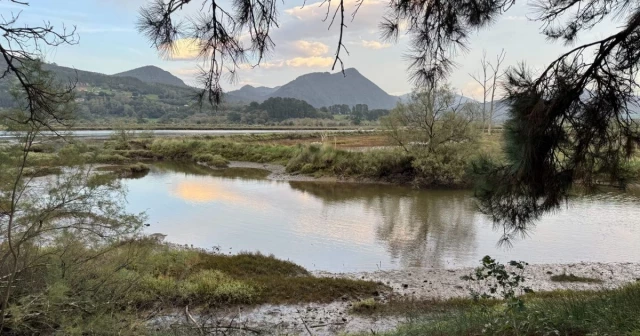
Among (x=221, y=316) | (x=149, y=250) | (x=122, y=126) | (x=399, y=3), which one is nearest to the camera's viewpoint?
(x=399, y=3)

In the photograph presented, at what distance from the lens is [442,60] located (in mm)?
4090

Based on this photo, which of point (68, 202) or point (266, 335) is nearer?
point (68, 202)

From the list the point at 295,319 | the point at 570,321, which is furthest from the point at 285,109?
the point at 570,321

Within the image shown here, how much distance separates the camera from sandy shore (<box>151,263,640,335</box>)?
6379 millimetres

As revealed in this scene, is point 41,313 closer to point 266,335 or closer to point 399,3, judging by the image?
point 266,335

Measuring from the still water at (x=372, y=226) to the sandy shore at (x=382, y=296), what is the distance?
71cm

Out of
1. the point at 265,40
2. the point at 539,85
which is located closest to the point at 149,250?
the point at 265,40

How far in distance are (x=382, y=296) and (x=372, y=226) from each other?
5.61m

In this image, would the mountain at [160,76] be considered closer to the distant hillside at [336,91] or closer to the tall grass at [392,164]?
the tall grass at [392,164]

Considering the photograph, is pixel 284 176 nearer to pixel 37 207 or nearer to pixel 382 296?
pixel 382 296

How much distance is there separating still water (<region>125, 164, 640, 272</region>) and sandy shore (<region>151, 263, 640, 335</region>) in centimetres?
71

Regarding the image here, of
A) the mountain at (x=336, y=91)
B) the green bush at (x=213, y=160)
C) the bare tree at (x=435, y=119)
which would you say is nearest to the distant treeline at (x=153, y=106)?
the bare tree at (x=435, y=119)

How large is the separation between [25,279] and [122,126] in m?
37.4

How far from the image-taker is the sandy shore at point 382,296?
20.9 feet
